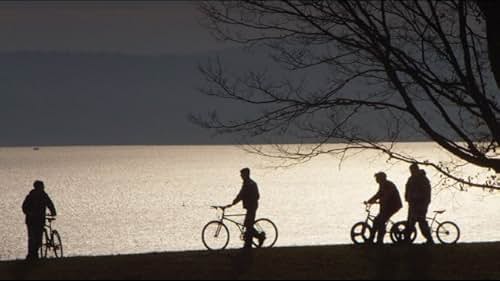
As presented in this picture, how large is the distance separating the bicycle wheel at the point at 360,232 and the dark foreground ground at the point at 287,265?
3.94m

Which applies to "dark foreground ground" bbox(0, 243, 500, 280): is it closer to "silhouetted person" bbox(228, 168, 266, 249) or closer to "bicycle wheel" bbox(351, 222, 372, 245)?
"silhouetted person" bbox(228, 168, 266, 249)

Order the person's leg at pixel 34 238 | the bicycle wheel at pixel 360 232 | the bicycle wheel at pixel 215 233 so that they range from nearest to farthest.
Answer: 1. the person's leg at pixel 34 238
2. the bicycle wheel at pixel 360 232
3. the bicycle wheel at pixel 215 233

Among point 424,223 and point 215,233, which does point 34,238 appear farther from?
point 424,223

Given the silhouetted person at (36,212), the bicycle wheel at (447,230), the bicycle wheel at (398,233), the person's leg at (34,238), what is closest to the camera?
the silhouetted person at (36,212)

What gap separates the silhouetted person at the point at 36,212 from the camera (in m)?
21.4

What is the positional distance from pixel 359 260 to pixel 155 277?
158 inches

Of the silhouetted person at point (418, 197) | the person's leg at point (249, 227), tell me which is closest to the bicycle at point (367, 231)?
the silhouetted person at point (418, 197)

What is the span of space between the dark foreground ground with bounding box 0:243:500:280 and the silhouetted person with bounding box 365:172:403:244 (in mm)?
2062

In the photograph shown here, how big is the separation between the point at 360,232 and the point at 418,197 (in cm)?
262

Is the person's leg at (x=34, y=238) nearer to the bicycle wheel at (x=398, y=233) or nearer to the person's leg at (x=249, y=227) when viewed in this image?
the person's leg at (x=249, y=227)

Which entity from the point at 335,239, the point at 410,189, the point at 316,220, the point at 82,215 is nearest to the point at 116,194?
the point at 82,215

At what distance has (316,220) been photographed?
10938 cm

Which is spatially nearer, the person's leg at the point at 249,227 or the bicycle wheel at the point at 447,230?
the person's leg at the point at 249,227

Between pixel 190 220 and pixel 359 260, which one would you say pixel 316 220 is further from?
pixel 359 260
